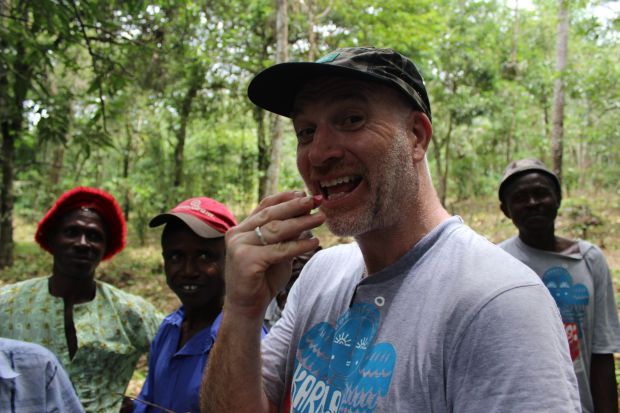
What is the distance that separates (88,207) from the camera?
303 cm

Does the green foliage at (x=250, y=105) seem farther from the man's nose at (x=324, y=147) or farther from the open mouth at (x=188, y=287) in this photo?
the man's nose at (x=324, y=147)

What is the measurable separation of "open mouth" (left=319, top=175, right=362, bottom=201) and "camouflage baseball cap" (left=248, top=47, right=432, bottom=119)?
286mm

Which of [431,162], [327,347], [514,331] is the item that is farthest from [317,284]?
[431,162]

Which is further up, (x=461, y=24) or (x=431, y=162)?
(x=461, y=24)

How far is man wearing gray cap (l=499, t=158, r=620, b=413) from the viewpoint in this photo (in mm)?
2705

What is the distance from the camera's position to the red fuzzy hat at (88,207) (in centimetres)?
300

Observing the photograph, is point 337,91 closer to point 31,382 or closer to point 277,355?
point 277,355

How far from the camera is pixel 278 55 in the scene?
7258mm

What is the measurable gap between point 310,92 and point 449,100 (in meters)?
15.2

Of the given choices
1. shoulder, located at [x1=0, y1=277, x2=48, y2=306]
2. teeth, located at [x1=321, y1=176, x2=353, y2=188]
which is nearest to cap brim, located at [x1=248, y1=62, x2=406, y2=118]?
teeth, located at [x1=321, y1=176, x2=353, y2=188]

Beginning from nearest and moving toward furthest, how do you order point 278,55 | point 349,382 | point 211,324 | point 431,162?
point 349,382
point 211,324
point 278,55
point 431,162

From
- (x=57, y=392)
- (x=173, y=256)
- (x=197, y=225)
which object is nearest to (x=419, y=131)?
(x=197, y=225)

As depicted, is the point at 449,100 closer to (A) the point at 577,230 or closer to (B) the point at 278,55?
(A) the point at 577,230

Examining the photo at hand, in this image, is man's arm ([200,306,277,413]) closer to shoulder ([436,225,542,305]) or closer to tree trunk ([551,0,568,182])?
shoulder ([436,225,542,305])
